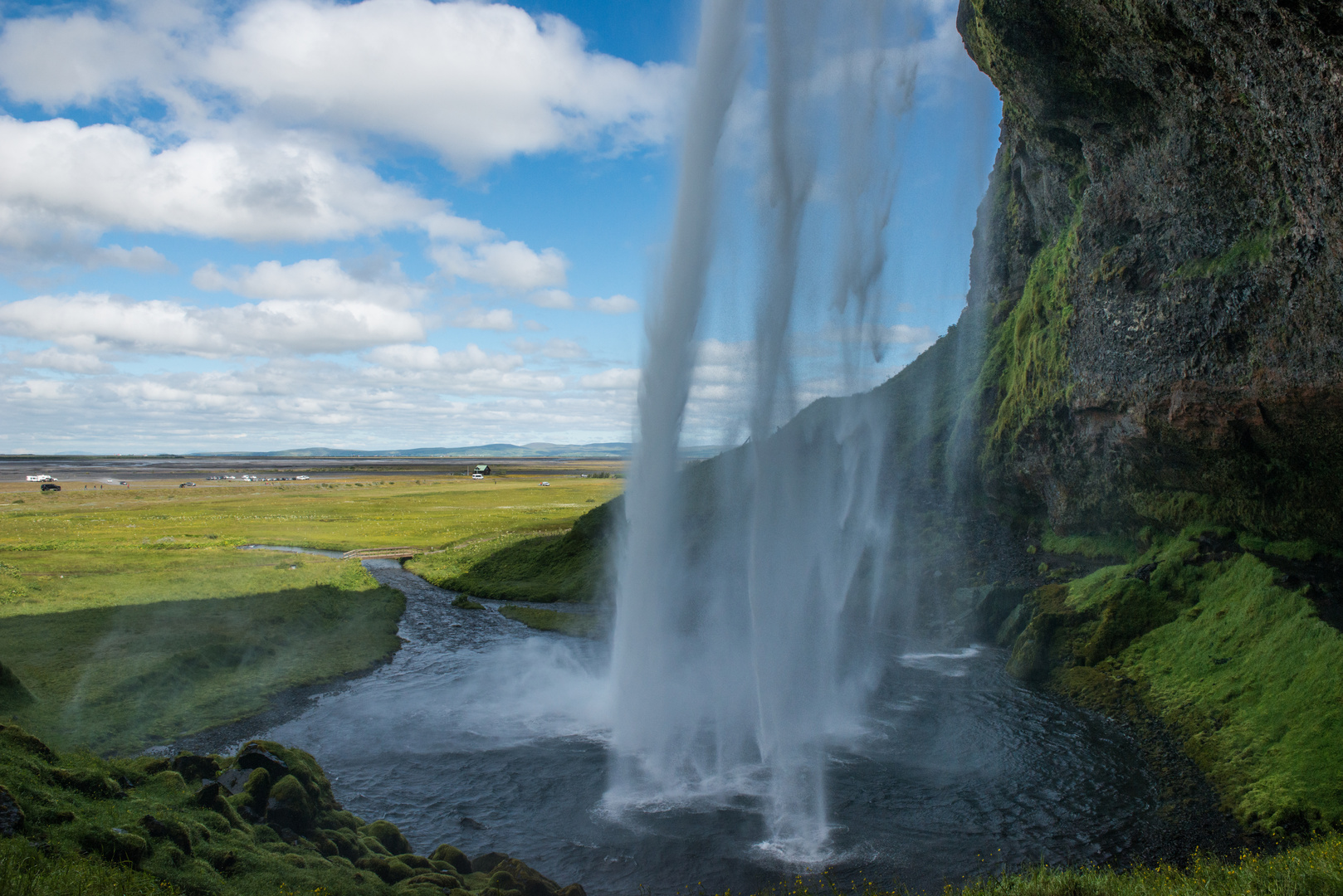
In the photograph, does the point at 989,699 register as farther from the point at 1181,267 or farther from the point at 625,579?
the point at 1181,267

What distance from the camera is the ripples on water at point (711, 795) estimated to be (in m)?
17.4

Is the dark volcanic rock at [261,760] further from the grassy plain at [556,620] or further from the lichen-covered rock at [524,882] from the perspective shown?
the grassy plain at [556,620]

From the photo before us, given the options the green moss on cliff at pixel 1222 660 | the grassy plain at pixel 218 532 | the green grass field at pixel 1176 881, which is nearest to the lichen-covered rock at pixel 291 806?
the green grass field at pixel 1176 881

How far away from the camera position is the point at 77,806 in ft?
A: 42.9

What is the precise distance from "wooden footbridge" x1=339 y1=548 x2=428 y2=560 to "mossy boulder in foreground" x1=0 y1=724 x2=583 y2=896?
164ft

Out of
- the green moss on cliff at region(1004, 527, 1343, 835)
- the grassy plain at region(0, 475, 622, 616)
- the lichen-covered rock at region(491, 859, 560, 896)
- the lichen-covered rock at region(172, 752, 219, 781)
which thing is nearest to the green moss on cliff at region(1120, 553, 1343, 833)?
the green moss on cliff at region(1004, 527, 1343, 835)

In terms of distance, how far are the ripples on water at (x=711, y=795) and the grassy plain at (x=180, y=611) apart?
426 cm

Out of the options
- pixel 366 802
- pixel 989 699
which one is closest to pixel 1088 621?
pixel 989 699

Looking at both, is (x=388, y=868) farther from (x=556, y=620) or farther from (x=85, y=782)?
(x=556, y=620)

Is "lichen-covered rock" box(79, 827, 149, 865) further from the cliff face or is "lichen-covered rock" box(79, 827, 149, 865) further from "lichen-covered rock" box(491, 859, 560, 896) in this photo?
the cliff face

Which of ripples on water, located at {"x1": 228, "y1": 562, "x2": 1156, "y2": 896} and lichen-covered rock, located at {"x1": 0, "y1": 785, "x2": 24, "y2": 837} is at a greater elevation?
lichen-covered rock, located at {"x1": 0, "y1": 785, "x2": 24, "y2": 837}

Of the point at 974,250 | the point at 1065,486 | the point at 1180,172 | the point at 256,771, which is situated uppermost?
the point at 974,250

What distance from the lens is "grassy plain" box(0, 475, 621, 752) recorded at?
25656mm

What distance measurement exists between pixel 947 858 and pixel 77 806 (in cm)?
1793
